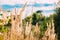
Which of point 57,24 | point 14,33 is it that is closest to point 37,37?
point 14,33

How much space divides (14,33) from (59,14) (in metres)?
4.30

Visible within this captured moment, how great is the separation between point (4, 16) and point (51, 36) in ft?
1.17

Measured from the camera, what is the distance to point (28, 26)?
1422 millimetres

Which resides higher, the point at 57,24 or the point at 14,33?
the point at 14,33

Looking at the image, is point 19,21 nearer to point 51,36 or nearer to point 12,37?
point 12,37

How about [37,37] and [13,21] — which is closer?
[13,21]

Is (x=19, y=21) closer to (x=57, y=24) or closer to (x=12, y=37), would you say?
(x=12, y=37)

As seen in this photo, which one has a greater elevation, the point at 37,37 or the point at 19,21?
the point at 19,21

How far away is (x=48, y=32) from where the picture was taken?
57.8 inches

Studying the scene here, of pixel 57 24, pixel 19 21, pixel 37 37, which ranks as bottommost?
pixel 57 24

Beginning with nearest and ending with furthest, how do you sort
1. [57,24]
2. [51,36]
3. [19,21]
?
[19,21], [51,36], [57,24]

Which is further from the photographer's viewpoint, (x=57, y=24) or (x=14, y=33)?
(x=57, y=24)

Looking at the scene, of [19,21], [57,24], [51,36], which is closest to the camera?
[19,21]

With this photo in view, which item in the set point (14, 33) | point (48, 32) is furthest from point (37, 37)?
point (14, 33)
